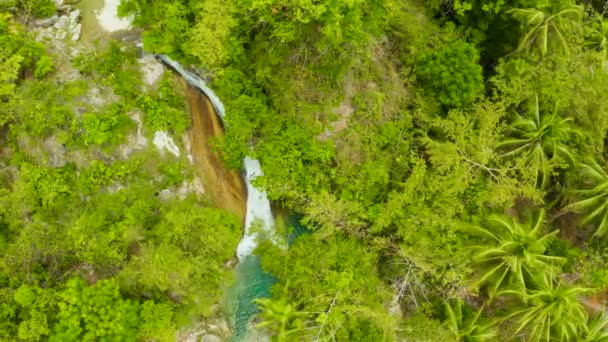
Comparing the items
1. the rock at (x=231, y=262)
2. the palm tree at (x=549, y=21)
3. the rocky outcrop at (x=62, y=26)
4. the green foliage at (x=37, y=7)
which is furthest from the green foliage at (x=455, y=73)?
the green foliage at (x=37, y=7)

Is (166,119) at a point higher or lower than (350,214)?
higher

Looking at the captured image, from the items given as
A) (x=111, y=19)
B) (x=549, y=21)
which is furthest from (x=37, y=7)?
(x=549, y=21)

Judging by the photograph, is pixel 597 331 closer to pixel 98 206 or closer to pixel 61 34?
pixel 98 206

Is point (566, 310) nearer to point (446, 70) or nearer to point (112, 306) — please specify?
point (446, 70)

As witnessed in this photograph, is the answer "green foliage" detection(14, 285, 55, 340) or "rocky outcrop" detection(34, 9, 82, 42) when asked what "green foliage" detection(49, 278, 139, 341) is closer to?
"green foliage" detection(14, 285, 55, 340)

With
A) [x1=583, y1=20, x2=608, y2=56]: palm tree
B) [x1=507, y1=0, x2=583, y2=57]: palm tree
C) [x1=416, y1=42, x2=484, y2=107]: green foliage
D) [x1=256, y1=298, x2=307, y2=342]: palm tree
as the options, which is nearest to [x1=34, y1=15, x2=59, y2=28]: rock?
[x1=256, y1=298, x2=307, y2=342]: palm tree

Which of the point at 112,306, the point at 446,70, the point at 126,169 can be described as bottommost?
the point at 112,306

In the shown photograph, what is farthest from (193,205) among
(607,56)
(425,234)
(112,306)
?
(607,56)
